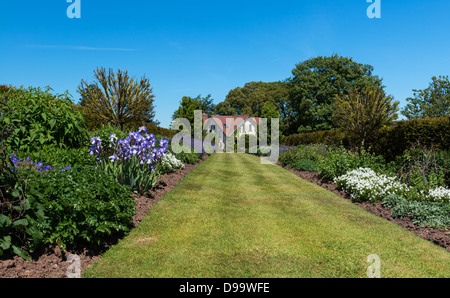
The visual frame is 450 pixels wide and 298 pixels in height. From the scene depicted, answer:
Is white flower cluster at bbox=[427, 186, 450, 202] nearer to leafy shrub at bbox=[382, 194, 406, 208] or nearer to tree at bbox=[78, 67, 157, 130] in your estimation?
leafy shrub at bbox=[382, 194, 406, 208]

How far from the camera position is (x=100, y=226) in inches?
167

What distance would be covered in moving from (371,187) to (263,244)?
191 inches

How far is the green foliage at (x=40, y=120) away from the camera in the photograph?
6.36 meters

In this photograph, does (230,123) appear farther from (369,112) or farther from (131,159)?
(131,159)

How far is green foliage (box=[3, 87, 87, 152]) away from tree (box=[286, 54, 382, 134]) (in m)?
35.8

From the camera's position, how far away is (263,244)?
500 centimetres

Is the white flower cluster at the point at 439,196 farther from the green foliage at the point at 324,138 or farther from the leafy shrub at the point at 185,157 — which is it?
the leafy shrub at the point at 185,157

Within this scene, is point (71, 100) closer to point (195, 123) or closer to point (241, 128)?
point (195, 123)

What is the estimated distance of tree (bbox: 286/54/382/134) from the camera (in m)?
39.3

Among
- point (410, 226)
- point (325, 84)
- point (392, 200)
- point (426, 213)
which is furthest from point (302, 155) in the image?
point (325, 84)

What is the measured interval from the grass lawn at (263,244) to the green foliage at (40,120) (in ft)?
9.15

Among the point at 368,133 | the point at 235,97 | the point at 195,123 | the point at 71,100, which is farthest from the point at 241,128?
the point at 71,100

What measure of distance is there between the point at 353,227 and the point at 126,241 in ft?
14.5

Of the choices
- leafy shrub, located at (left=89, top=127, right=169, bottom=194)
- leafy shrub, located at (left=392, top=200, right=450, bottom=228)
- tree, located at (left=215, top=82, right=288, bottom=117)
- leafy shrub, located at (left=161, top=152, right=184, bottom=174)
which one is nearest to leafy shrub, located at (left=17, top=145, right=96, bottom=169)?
leafy shrub, located at (left=89, top=127, right=169, bottom=194)
